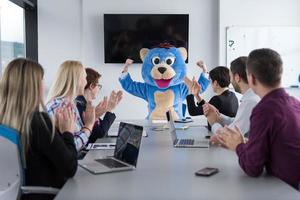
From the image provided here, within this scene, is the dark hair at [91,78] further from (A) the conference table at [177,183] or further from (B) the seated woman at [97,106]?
(A) the conference table at [177,183]

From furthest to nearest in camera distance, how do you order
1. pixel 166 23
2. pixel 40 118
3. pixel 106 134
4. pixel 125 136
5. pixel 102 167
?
1. pixel 166 23
2. pixel 106 134
3. pixel 125 136
4. pixel 102 167
5. pixel 40 118

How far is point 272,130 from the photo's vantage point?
1835 millimetres

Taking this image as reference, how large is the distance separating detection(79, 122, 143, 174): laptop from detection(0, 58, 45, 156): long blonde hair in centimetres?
38

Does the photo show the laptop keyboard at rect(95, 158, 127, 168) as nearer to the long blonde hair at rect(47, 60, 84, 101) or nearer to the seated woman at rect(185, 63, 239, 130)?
the long blonde hair at rect(47, 60, 84, 101)

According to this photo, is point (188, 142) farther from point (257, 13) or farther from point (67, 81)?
point (257, 13)

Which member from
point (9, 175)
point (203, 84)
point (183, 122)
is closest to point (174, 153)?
point (9, 175)

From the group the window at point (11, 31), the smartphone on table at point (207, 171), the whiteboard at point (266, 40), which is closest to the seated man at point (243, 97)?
the smartphone on table at point (207, 171)

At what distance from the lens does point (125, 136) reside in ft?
7.35

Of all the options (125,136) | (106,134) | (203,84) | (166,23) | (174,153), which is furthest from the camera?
(166,23)

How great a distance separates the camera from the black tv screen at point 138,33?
18.6 ft

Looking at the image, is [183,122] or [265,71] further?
[183,122]

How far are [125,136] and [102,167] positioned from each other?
0.23 m

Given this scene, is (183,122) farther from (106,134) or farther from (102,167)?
(102,167)

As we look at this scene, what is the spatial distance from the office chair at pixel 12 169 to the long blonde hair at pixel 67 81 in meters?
0.86
